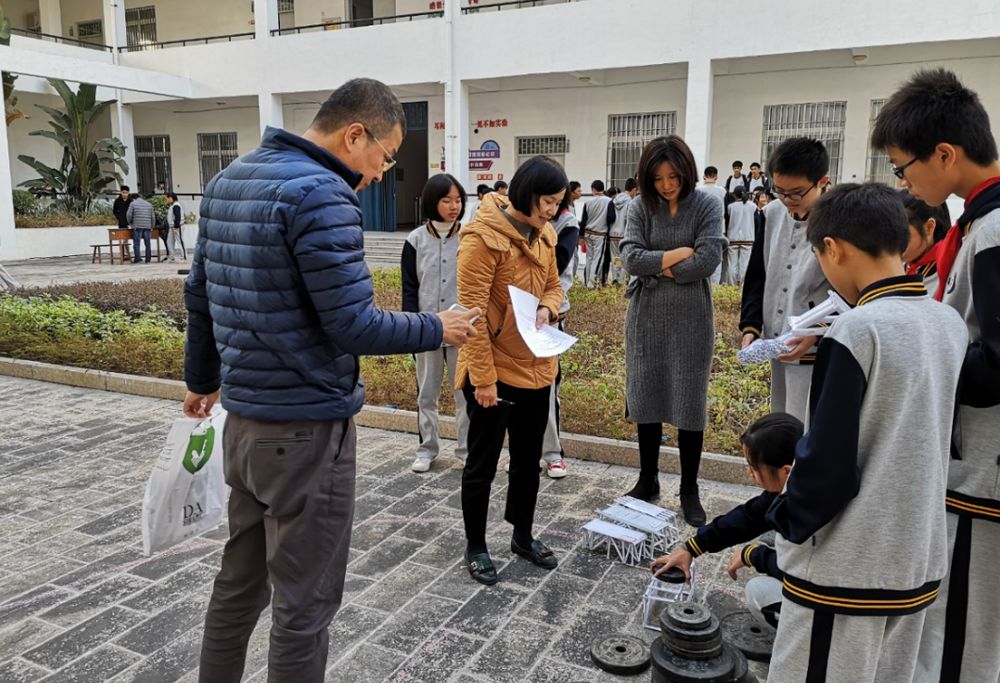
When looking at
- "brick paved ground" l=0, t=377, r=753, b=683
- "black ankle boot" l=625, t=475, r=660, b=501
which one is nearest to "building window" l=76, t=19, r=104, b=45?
"brick paved ground" l=0, t=377, r=753, b=683

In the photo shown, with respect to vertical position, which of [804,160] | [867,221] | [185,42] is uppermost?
[185,42]

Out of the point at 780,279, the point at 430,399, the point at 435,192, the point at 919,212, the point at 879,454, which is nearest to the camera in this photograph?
the point at 879,454

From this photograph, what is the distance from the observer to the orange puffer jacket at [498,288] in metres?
3.20

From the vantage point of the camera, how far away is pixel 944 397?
1.78m

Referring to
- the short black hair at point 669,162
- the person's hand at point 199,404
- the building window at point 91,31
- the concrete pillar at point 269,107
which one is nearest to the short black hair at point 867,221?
the short black hair at point 669,162

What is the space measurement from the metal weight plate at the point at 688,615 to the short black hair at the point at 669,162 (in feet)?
6.98

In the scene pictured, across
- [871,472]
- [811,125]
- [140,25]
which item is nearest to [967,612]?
[871,472]

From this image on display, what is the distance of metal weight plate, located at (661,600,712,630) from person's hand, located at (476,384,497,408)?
1.09 metres

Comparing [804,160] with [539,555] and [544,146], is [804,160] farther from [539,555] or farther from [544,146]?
[544,146]

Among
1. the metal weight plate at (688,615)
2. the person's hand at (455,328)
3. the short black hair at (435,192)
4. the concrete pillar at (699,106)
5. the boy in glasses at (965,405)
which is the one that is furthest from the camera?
the concrete pillar at (699,106)

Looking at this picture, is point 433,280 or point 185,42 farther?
point 185,42

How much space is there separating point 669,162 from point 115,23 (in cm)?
2317

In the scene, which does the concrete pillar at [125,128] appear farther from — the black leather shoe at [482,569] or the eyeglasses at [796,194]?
the eyeglasses at [796,194]

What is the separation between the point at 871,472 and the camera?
1.78 m
